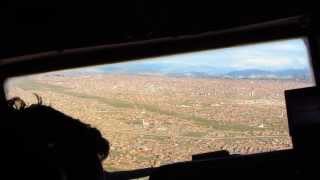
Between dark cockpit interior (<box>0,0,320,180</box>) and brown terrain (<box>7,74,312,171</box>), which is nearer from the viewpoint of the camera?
dark cockpit interior (<box>0,0,320,180</box>)

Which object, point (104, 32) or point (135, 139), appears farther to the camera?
point (135, 139)

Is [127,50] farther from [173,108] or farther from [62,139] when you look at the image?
[173,108]

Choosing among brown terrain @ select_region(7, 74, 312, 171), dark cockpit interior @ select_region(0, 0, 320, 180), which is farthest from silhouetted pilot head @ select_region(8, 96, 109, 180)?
brown terrain @ select_region(7, 74, 312, 171)

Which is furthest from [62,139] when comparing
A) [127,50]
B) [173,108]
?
[173,108]

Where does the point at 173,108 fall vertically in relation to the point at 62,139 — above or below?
above

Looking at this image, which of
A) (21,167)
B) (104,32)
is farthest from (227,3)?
(21,167)

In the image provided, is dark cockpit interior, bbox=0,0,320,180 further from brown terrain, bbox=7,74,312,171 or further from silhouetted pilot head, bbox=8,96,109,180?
brown terrain, bbox=7,74,312,171

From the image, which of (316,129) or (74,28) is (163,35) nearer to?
(74,28)

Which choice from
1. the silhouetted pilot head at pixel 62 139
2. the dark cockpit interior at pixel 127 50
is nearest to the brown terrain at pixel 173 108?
the dark cockpit interior at pixel 127 50

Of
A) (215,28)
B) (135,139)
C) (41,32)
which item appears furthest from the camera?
(135,139)
